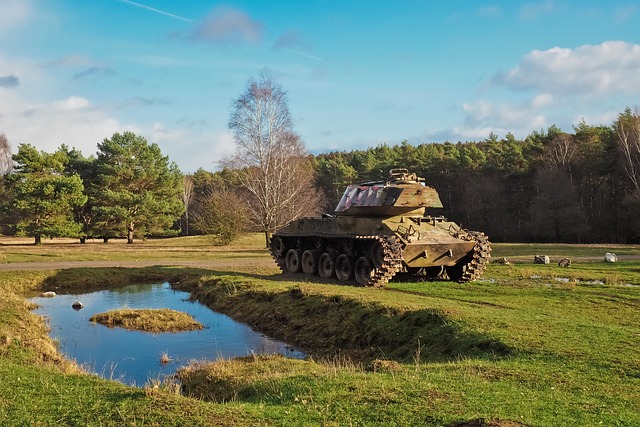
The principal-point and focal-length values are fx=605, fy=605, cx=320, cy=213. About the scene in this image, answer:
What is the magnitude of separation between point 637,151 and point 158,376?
49.1m

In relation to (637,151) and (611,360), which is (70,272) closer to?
(611,360)

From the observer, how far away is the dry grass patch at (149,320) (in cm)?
1752

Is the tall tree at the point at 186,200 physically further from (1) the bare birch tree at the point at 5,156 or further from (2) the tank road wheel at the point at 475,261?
(2) the tank road wheel at the point at 475,261

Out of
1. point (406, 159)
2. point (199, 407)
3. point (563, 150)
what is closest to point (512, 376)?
point (199, 407)

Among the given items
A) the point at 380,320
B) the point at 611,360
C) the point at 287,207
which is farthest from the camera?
the point at 287,207

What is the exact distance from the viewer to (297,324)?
16.3 meters

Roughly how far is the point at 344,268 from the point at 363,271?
153 centimetres

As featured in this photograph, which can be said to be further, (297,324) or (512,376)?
(297,324)

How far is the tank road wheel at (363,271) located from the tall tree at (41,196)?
115 ft

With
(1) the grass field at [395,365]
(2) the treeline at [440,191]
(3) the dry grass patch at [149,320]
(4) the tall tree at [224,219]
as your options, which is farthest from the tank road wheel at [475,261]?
(4) the tall tree at [224,219]

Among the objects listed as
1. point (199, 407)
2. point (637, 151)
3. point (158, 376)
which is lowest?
point (158, 376)

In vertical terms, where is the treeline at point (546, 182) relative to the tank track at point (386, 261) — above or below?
above

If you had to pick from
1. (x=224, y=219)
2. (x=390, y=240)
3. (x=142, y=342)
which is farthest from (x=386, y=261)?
(x=224, y=219)

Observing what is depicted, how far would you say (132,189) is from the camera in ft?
182
